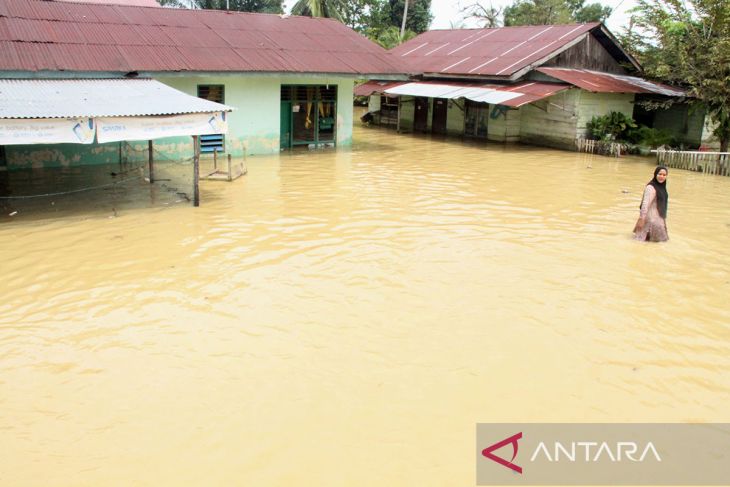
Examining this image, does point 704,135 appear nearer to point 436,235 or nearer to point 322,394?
point 436,235

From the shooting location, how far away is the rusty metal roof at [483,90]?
792 inches

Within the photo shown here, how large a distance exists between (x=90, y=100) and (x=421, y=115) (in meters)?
17.1

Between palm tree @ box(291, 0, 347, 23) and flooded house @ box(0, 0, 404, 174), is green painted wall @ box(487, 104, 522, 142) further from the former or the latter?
palm tree @ box(291, 0, 347, 23)

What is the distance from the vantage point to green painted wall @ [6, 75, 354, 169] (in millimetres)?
15648

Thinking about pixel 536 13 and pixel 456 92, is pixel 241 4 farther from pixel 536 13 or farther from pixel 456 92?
pixel 456 92

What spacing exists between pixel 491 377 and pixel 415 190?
28.6 feet

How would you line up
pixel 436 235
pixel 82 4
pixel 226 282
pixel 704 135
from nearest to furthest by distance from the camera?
pixel 226 282, pixel 436 235, pixel 82 4, pixel 704 135

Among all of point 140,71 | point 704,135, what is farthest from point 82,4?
point 704,135

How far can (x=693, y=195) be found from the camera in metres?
15.0

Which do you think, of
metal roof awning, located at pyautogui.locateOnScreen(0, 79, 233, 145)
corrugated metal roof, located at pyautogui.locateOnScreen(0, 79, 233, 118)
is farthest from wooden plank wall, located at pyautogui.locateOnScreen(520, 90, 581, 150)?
metal roof awning, located at pyautogui.locateOnScreen(0, 79, 233, 145)

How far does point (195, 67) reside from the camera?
1620cm

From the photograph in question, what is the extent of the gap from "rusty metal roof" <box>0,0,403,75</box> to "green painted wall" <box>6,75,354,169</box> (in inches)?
22.5

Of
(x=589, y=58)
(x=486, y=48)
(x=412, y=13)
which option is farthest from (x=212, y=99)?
(x=412, y=13)

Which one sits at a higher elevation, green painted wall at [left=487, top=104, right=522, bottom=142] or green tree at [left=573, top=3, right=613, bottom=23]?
green tree at [left=573, top=3, right=613, bottom=23]
